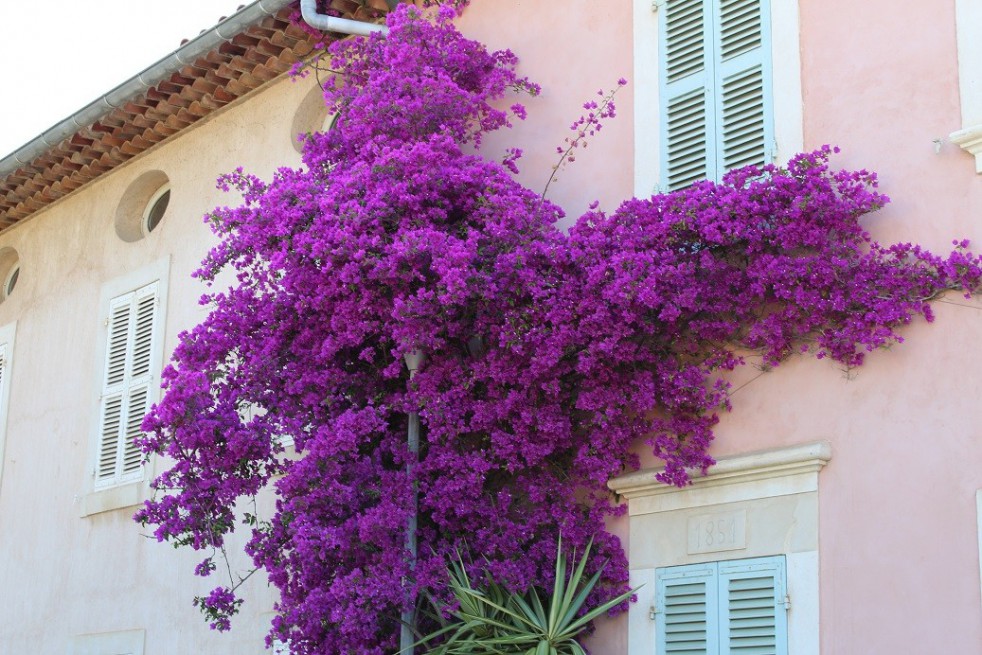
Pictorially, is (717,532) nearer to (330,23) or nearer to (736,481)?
(736,481)

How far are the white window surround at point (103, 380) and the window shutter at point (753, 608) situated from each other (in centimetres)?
484

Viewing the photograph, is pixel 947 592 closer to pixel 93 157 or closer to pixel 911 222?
pixel 911 222

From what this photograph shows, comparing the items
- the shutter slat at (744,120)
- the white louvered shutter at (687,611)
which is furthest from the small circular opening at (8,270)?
the white louvered shutter at (687,611)

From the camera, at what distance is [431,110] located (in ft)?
28.4

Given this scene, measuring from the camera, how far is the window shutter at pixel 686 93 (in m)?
8.04

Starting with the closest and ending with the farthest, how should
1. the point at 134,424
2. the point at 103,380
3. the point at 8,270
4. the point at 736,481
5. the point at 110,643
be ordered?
the point at 736,481 → the point at 110,643 → the point at 134,424 → the point at 103,380 → the point at 8,270

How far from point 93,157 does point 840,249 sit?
701cm

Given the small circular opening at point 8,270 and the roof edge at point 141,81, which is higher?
the roof edge at point 141,81

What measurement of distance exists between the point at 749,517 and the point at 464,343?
1.88m

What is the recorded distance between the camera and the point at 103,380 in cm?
1145

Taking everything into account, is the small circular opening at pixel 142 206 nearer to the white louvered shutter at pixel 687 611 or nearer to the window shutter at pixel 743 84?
the window shutter at pixel 743 84

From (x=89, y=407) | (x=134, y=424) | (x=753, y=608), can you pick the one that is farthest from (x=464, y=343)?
(x=89, y=407)

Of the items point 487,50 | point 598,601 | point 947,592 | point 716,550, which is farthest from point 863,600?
point 487,50

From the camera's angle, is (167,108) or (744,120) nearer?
(744,120)
